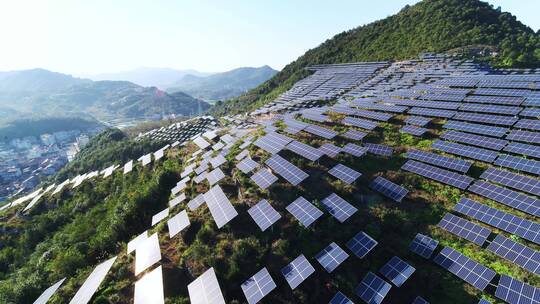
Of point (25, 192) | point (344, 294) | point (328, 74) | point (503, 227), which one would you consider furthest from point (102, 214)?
point (25, 192)

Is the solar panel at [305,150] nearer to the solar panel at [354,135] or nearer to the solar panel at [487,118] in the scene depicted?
the solar panel at [354,135]

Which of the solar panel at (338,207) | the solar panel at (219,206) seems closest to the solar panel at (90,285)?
the solar panel at (219,206)

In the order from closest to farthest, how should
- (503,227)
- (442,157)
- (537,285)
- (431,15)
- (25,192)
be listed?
(537,285)
(503,227)
(442,157)
(431,15)
(25,192)

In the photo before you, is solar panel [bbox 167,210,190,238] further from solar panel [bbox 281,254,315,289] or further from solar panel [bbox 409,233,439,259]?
solar panel [bbox 409,233,439,259]

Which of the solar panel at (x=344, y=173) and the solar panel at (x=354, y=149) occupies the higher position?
the solar panel at (x=354, y=149)

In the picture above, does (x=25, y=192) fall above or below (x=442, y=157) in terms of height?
below

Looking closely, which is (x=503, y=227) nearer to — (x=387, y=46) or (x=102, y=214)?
(x=102, y=214)
